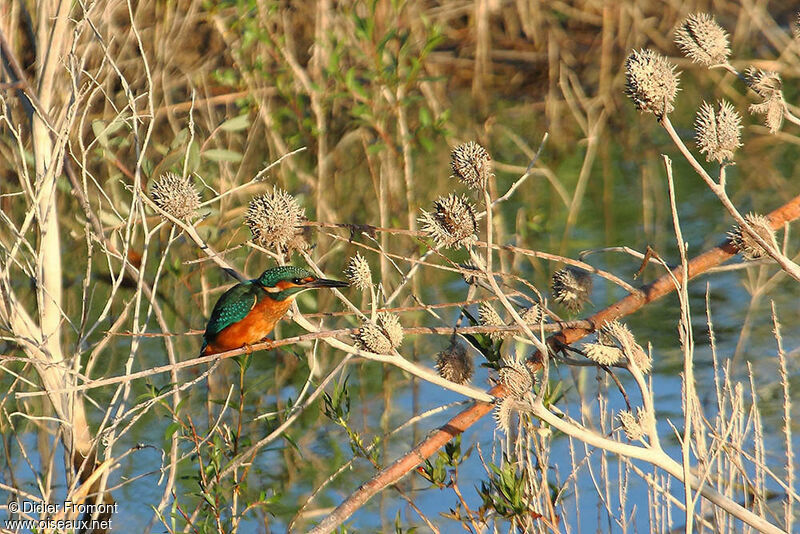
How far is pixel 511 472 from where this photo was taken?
2904 mm

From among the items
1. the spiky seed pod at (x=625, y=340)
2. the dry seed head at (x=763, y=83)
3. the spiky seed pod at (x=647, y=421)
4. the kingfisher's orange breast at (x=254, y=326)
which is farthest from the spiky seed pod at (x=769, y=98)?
the kingfisher's orange breast at (x=254, y=326)

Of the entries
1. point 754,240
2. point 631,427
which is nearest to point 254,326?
point 631,427

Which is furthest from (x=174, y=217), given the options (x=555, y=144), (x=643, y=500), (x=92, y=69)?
(x=555, y=144)

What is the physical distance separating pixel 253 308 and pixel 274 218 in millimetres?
1106

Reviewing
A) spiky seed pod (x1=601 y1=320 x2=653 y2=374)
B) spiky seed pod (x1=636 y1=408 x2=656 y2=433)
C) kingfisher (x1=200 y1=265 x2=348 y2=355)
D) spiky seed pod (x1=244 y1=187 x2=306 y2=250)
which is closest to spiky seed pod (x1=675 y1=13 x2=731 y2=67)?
spiky seed pod (x1=601 y1=320 x2=653 y2=374)

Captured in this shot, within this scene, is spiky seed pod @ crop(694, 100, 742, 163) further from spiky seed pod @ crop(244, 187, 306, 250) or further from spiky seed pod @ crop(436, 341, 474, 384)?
spiky seed pod @ crop(244, 187, 306, 250)

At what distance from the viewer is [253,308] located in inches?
148

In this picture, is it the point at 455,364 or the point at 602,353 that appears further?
the point at 455,364

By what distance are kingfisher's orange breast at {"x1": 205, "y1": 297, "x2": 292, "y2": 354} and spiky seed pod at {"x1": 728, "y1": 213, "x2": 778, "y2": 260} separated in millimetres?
1645

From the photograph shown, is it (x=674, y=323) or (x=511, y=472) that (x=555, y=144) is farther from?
(x=511, y=472)

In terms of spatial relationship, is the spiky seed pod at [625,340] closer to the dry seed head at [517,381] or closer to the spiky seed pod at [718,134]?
the dry seed head at [517,381]

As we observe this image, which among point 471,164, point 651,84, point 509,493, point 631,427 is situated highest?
point 651,84

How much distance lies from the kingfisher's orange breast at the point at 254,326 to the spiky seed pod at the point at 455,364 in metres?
1.15
